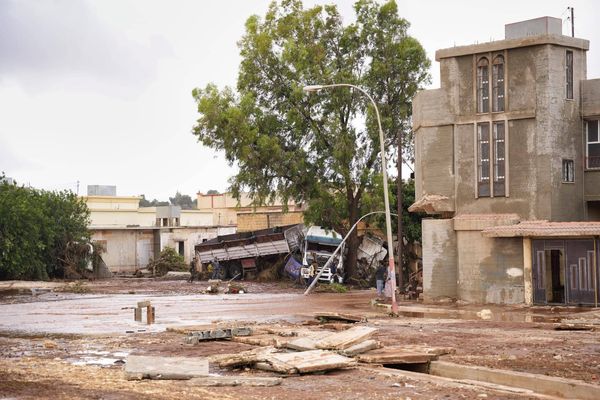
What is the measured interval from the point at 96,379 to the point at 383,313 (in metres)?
18.5

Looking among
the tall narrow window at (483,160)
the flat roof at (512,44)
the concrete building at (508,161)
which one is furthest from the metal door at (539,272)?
the flat roof at (512,44)

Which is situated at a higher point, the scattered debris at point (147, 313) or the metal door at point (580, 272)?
the metal door at point (580, 272)

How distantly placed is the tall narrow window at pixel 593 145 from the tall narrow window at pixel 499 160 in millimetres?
3737

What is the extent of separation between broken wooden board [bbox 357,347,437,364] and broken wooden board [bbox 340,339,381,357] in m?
0.16

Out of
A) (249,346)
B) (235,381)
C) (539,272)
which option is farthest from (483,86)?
(235,381)

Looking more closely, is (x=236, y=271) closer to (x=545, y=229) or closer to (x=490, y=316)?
(x=545, y=229)

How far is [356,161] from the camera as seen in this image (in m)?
53.3

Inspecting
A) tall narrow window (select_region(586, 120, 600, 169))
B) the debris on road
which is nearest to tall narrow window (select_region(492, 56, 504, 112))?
tall narrow window (select_region(586, 120, 600, 169))

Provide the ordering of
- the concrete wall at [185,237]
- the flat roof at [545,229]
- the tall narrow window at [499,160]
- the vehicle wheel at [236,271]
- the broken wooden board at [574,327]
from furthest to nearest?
the concrete wall at [185,237]
the vehicle wheel at [236,271]
the tall narrow window at [499,160]
the flat roof at [545,229]
the broken wooden board at [574,327]

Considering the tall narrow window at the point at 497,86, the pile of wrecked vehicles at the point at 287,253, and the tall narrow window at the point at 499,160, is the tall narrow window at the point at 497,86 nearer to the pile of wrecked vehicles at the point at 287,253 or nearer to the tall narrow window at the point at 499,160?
the tall narrow window at the point at 499,160

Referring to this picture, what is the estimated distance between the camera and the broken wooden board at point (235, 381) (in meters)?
13.9

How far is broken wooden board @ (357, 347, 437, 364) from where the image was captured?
16281 mm

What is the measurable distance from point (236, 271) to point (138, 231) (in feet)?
66.9

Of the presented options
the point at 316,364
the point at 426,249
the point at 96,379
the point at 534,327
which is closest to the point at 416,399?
the point at 316,364
